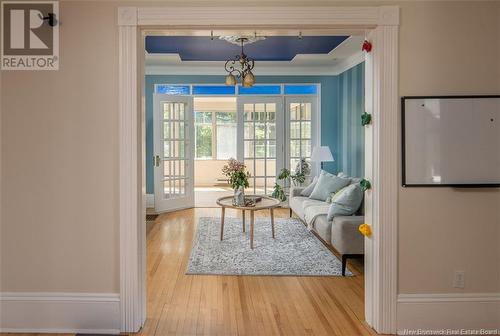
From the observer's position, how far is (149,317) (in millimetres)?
2779

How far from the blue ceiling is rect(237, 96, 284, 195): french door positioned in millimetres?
1223

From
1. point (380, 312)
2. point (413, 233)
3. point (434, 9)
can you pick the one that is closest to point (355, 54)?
point (434, 9)

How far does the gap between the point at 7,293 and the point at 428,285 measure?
9.55 ft

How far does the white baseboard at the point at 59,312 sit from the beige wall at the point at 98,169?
70mm

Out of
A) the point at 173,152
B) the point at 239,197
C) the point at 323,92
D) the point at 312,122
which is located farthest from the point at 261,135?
the point at 239,197

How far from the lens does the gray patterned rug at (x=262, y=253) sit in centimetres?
382

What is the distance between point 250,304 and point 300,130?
476 centimetres

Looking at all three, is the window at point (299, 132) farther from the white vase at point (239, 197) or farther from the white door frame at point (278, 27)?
the white door frame at point (278, 27)

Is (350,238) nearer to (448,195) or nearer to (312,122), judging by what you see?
(448,195)

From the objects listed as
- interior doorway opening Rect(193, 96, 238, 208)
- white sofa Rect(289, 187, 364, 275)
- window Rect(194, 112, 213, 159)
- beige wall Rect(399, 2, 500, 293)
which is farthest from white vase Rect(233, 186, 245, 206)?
window Rect(194, 112, 213, 159)

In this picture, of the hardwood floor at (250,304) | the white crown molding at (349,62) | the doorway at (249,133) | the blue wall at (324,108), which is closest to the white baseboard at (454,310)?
the hardwood floor at (250,304)

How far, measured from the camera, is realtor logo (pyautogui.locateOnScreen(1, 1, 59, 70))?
8.27 feet

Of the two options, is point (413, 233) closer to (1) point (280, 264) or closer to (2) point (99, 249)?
(1) point (280, 264)

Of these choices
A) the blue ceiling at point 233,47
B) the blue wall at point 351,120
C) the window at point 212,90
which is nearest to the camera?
the blue ceiling at point 233,47
